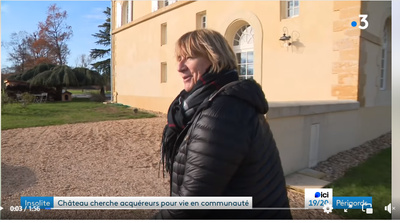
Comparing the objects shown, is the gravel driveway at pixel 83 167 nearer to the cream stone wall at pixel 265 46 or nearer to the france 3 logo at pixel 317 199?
the france 3 logo at pixel 317 199

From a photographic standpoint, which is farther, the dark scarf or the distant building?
the distant building

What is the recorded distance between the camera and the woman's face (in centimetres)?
103

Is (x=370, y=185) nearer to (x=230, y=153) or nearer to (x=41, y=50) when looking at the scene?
(x=230, y=153)

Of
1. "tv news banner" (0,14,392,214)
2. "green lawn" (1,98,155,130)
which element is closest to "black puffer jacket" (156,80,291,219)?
"tv news banner" (0,14,392,214)

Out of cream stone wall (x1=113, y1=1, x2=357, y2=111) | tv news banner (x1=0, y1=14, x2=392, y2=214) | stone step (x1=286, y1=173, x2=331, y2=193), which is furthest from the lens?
cream stone wall (x1=113, y1=1, x2=357, y2=111)

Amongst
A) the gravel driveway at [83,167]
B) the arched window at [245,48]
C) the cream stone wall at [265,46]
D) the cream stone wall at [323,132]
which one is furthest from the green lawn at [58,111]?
the arched window at [245,48]

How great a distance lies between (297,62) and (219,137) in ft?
14.6

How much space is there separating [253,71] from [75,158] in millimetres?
3773

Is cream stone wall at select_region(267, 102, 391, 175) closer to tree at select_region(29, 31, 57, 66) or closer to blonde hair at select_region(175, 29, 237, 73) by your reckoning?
blonde hair at select_region(175, 29, 237, 73)

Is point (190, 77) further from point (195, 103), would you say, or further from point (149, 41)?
point (149, 41)

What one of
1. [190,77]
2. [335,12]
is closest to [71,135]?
[190,77]

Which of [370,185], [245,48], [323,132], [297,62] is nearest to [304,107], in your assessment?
[323,132]

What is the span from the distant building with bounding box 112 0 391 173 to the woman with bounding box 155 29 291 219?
1678 millimetres

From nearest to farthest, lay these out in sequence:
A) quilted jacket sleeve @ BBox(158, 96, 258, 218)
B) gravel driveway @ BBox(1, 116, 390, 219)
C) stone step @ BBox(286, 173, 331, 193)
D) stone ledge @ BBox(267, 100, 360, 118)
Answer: quilted jacket sleeve @ BBox(158, 96, 258, 218)
gravel driveway @ BBox(1, 116, 390, 219)
stone step @ BBox(286, 173, 331, 193)
stone ledge @ BBox(267, 100, 360, 118)
